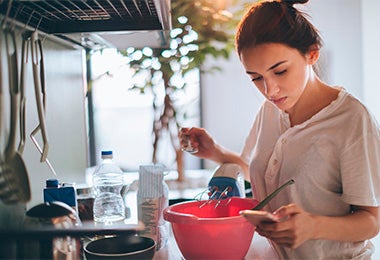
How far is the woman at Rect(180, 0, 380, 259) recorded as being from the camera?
0.97m

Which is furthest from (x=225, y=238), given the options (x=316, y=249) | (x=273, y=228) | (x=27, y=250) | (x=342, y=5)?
(x=342, y=5)

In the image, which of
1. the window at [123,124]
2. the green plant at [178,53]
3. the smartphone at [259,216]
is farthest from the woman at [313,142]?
the window at [123,124]

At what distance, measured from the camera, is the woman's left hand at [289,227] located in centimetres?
83

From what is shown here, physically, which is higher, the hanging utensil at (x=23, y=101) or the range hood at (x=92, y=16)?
the range hood at (x=92, y=16)

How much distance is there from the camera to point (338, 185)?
104 centimetres

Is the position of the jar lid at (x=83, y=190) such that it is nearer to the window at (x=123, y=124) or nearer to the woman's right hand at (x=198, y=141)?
the woman's right hand at (x=198, y=141)

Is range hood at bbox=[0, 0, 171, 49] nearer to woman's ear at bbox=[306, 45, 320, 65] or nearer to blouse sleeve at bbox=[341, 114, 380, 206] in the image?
Answer: woman's ear at bbox=[306, 45, 320, 65]

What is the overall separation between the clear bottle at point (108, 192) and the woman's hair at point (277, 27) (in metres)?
0.52

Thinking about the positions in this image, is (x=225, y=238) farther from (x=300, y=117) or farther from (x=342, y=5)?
(x=342, y=5)

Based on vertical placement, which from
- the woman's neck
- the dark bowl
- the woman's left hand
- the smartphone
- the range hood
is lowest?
the dark bowl

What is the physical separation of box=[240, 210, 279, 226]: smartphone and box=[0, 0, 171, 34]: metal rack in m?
0.48

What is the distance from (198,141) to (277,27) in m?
0.54

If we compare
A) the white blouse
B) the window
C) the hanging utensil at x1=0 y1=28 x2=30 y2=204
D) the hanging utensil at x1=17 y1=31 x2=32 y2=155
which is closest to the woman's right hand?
the white blouse

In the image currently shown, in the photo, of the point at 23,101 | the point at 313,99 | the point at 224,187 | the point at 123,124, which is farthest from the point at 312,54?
the point at 123,124
